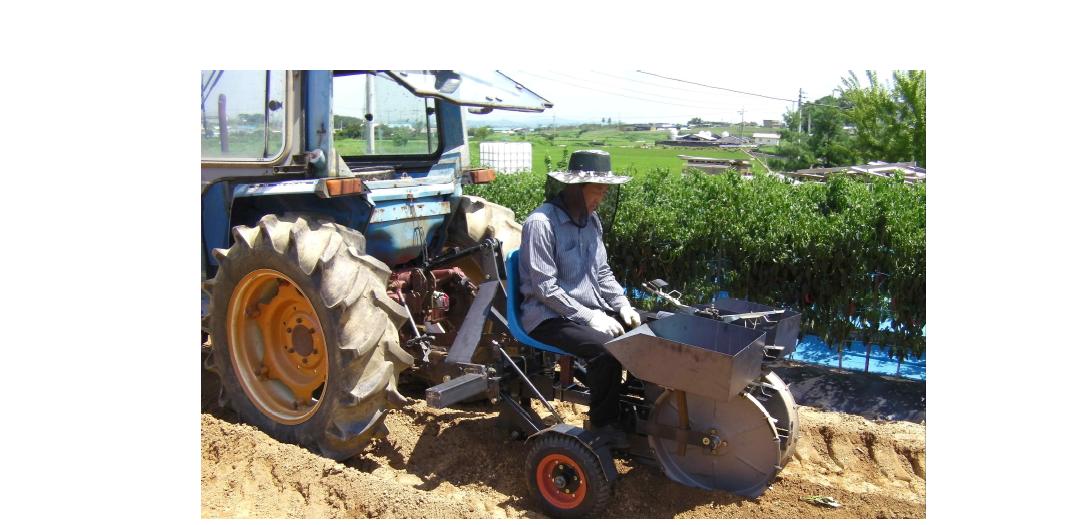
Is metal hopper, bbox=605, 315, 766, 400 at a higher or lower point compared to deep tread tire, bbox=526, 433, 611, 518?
higher

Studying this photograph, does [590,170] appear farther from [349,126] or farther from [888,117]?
[888,117]

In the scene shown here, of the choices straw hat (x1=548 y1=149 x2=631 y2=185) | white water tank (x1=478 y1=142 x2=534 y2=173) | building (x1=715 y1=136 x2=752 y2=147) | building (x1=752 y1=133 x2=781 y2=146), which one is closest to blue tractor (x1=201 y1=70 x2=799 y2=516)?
straw hat (x1=548 y1=149 x2=631 y2=185)

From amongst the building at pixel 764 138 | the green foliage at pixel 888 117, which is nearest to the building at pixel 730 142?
the building at pixel 764 138

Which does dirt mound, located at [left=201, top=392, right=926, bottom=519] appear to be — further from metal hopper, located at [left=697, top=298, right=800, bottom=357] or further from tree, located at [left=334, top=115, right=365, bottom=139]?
tree, located at [left=334, top=115, right=365, bottom=139]

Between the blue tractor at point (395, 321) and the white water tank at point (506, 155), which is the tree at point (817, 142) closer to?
the white water tank at point (506, 155)

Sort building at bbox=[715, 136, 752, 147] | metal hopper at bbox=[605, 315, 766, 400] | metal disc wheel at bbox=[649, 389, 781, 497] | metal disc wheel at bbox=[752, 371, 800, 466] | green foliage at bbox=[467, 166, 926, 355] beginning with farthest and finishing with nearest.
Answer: building at bbox=[715, 136, 752, 147], green foliage at bbox=[467, 166, 926, 355], metal disc wheel at bbox=[752, 371, 800, 466], metal disc wheel at bbox=[649, 389, 781, 497], metal hopper at bbox=[605, 315, 766, 400]

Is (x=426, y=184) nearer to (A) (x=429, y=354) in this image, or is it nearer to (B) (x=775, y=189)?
(A) (x=429, y=354)

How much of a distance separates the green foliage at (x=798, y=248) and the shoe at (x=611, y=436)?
312 cm

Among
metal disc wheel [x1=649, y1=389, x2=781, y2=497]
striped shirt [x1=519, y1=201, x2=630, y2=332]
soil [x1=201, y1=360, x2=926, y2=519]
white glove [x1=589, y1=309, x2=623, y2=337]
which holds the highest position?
striped shirt [x1=519, y1=201, x2=630, y2=332]

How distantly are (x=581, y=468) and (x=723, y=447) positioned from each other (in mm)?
704

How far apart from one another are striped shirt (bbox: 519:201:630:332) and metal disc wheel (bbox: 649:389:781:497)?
2.35ft

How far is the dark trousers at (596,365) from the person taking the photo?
13.2 ft

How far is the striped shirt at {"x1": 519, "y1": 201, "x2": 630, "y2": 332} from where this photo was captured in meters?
4.16

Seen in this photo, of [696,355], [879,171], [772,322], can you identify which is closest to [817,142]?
[879,171]
